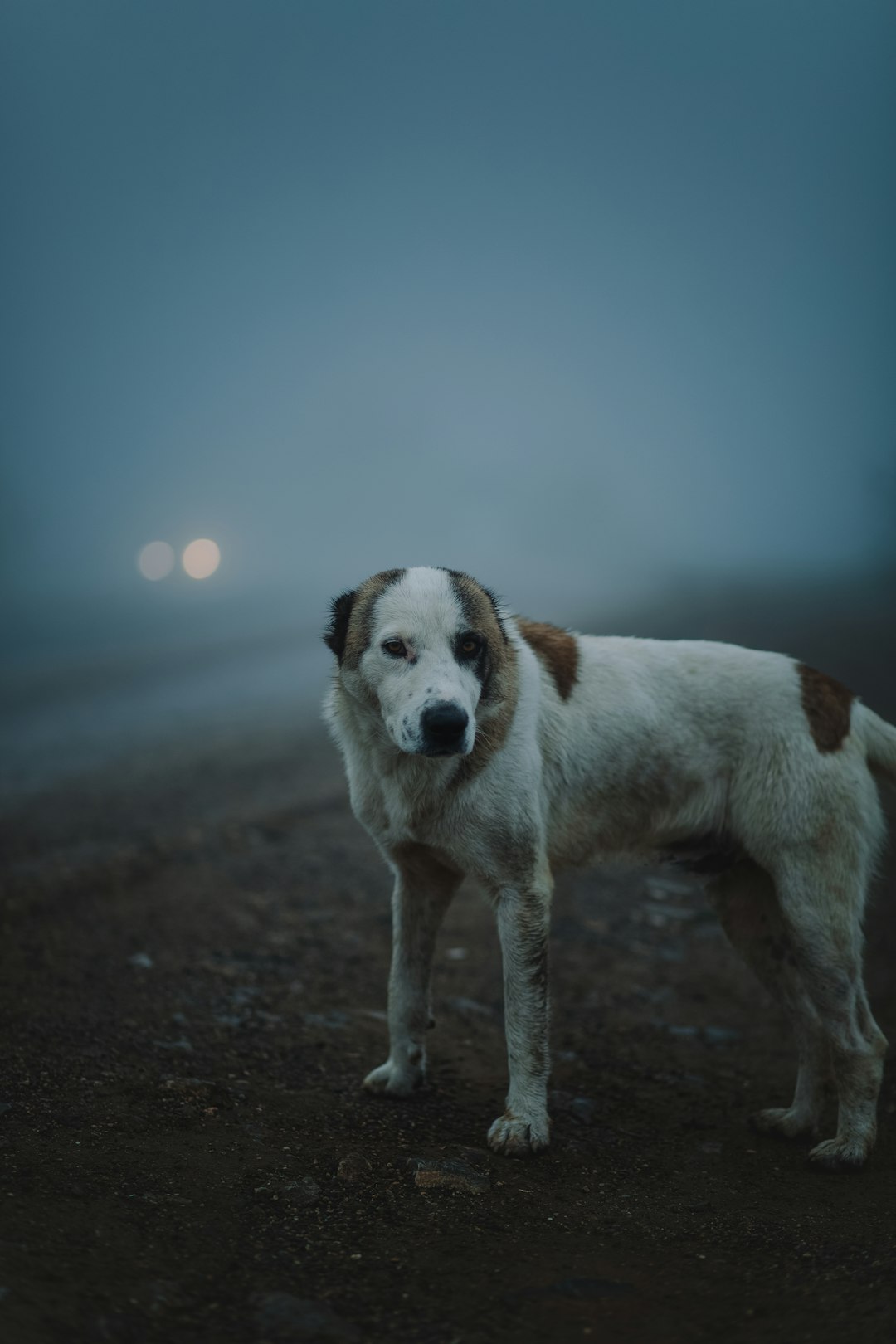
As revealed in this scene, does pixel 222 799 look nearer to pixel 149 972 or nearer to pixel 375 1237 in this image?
pixel 149 972

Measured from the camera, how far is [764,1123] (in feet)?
14.4

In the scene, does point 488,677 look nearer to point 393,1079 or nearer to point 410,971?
point 410,971

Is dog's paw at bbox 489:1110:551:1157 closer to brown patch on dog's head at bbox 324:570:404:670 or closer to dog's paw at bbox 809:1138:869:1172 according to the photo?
dog's paw at bbox 809:1138:869:1172

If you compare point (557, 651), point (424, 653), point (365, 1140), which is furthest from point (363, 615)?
point (365, 1140)

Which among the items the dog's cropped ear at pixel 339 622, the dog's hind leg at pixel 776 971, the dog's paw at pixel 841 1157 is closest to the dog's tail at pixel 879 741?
the dog's hind leg at pixel 776 971

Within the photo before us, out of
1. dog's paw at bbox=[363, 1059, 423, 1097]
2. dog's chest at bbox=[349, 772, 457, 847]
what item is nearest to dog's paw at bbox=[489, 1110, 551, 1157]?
dog's paw at bbox=[363, 1059, 423, 1097]

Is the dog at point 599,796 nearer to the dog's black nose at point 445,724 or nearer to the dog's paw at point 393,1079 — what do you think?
the dog's paw at point 393,1079

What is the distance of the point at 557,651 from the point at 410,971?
154 cm

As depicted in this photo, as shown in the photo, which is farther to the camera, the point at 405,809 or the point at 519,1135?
the point at 405,809

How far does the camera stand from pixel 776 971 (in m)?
4.57

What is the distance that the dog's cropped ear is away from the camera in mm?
4141

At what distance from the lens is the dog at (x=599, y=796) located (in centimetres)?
388

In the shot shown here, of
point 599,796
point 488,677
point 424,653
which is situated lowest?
point 599,796

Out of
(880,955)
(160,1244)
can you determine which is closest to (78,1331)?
(160,1244)
